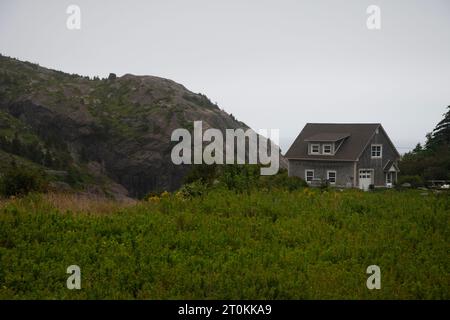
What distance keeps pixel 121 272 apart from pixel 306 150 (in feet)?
139

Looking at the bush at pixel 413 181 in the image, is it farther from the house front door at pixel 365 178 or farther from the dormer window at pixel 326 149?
the dormer window at pixel 326 149

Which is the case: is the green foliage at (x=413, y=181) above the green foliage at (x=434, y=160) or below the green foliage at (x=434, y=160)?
below

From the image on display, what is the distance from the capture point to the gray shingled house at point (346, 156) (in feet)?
153

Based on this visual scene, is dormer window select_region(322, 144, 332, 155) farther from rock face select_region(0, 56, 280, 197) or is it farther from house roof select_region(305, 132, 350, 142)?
rock face select_region(0, 56, 280, 197)

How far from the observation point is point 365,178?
47531 mm

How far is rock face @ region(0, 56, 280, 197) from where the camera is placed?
256 ft

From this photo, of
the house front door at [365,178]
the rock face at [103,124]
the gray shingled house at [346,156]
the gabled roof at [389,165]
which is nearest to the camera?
the gray shingled house at [346,156]

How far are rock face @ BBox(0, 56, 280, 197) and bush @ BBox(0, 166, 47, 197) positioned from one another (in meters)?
47.1

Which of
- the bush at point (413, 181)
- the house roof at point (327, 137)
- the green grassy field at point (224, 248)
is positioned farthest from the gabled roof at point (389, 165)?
the green grassy field at point (224, 248)
